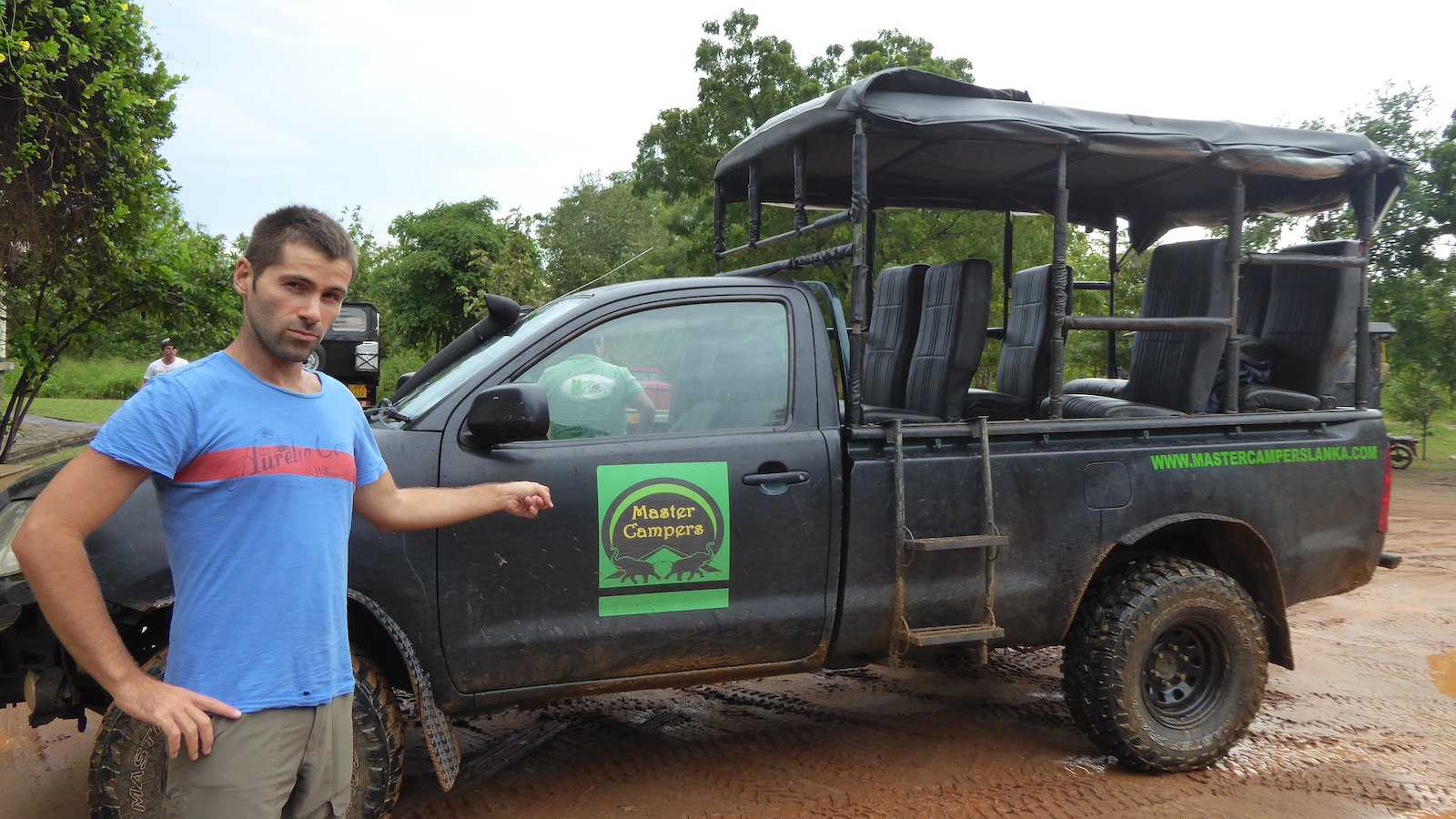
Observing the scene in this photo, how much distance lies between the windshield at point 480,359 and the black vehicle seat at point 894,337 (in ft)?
6.43

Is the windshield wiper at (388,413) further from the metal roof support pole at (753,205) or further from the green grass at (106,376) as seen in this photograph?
the green grass at (106,376)

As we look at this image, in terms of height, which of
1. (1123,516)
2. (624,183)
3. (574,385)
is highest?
(624,183)

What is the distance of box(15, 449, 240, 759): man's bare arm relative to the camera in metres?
1.69

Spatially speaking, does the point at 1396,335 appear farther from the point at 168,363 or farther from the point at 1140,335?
the point at 168,363

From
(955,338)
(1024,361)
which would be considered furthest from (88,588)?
(1024,361)

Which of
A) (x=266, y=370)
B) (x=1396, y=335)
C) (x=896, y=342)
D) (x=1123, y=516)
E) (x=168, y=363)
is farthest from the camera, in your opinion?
(x=1396, y=335)

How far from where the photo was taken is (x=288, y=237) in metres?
1.93

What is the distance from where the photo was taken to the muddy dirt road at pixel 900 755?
385 cm

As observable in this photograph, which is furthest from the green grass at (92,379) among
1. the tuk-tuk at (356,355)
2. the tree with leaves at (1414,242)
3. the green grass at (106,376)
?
the tree with leaves at (1414,242)

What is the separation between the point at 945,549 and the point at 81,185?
1042 centimetres

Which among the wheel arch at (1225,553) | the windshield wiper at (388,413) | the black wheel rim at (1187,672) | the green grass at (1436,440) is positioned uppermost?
the windshield wiper at (388,413)

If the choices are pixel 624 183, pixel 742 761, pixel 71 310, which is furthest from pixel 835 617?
pixel 624 183

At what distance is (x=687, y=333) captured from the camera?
3.89 meters

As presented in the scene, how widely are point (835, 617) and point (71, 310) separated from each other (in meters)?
11.7
